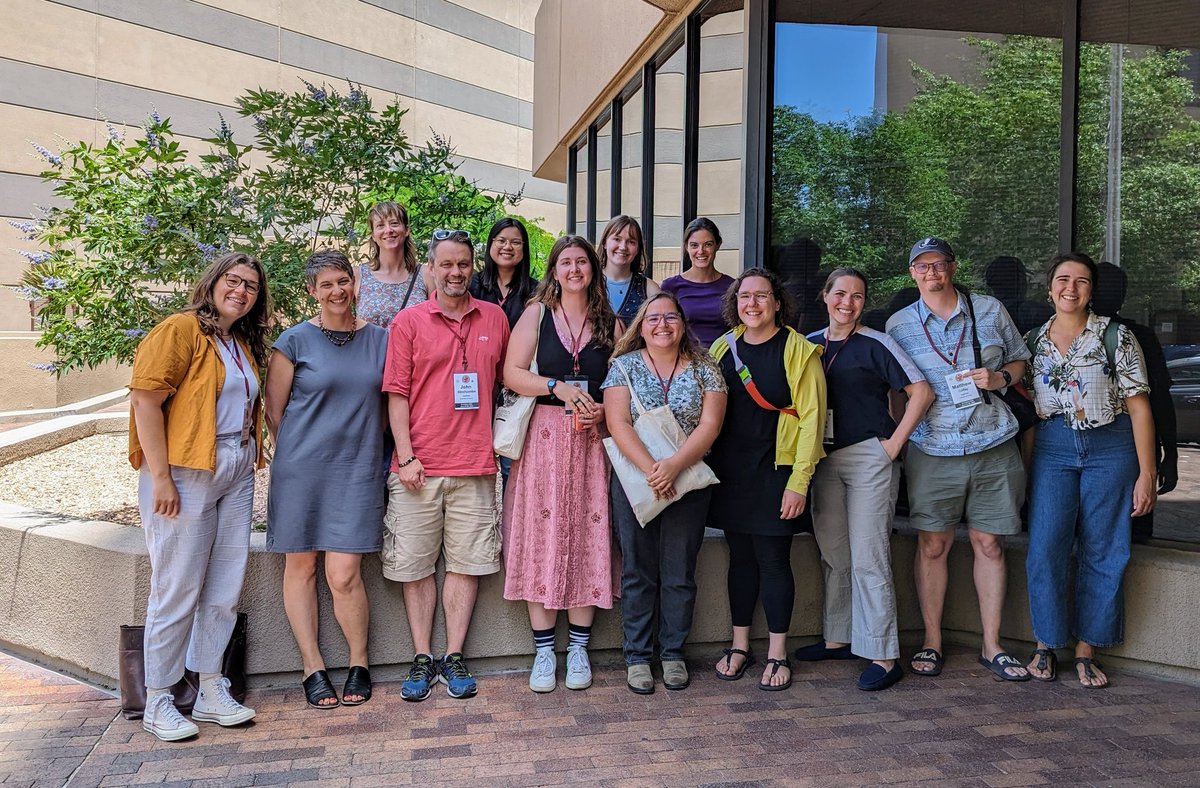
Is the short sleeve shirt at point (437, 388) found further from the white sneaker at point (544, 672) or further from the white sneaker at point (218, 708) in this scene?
the white sneaker at point (218, 708)

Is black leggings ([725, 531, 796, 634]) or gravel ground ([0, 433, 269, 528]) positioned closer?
black leggings ([725, 531, 796, 634])

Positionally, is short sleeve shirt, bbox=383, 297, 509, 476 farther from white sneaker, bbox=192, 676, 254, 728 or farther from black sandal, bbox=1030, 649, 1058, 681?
black sandal, bbox=1030, 649, 1058, 681

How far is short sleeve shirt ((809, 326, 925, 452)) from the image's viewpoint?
442 cm

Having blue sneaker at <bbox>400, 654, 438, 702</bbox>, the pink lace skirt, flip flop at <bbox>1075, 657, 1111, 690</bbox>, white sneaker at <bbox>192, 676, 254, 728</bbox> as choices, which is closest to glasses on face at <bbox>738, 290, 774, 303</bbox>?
the pink lace skirt

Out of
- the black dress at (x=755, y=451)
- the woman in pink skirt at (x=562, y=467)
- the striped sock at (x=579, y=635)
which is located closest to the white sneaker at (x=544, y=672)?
the woman in pink skirt at (x=562, y=467)

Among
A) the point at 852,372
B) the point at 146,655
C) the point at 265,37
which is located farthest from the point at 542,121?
the point at 146,655

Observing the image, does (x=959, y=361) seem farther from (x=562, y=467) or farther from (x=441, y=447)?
(x=441, y=447)

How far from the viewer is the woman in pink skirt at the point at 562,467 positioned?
4.33 metres

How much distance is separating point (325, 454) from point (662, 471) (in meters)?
1.43

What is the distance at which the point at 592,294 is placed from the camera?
14.6 feet

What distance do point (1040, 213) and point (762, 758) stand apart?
10.9 ft

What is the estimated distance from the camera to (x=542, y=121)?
579 inches

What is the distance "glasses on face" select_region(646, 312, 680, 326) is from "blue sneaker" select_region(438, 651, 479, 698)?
1.74m

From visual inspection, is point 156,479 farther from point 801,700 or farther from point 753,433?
point 801,700
